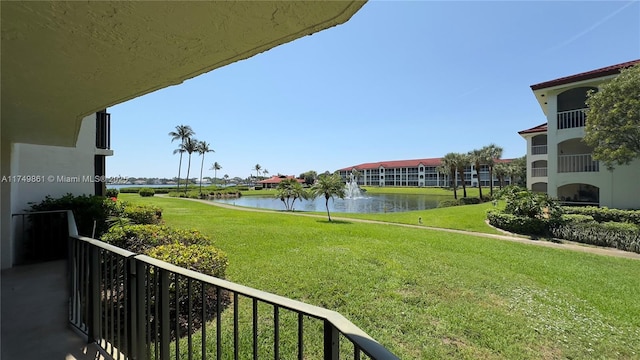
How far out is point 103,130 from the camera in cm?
1159

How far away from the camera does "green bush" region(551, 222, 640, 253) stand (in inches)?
413

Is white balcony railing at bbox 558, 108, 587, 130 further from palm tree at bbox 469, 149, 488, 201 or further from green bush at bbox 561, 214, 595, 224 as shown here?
palm tree at bbox 469, 149, 488, 201

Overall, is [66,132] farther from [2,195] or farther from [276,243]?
[276,243]

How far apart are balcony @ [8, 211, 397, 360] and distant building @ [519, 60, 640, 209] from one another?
62.2 feet

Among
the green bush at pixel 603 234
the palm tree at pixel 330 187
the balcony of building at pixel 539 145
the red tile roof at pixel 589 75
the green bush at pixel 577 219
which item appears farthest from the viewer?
the balcony of building at pixel 539 145

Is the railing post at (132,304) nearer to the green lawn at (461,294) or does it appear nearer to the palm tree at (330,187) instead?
the green lawn at (461,294)

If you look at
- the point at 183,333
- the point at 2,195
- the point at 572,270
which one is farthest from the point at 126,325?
the point at 572,270

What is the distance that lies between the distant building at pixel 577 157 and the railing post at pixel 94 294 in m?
20.6

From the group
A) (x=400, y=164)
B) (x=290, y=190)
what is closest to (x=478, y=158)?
(x=290, y=190)

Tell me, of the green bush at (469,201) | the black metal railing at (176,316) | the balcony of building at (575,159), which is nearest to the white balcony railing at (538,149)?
the balcony of building at (575,159)

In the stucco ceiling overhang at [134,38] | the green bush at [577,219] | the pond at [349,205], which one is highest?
the stucco ceiling overhang at [134,38]

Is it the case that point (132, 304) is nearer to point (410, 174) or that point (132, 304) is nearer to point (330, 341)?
point (330, 341)

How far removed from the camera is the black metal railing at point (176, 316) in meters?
1.20

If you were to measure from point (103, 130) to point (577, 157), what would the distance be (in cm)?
2500
